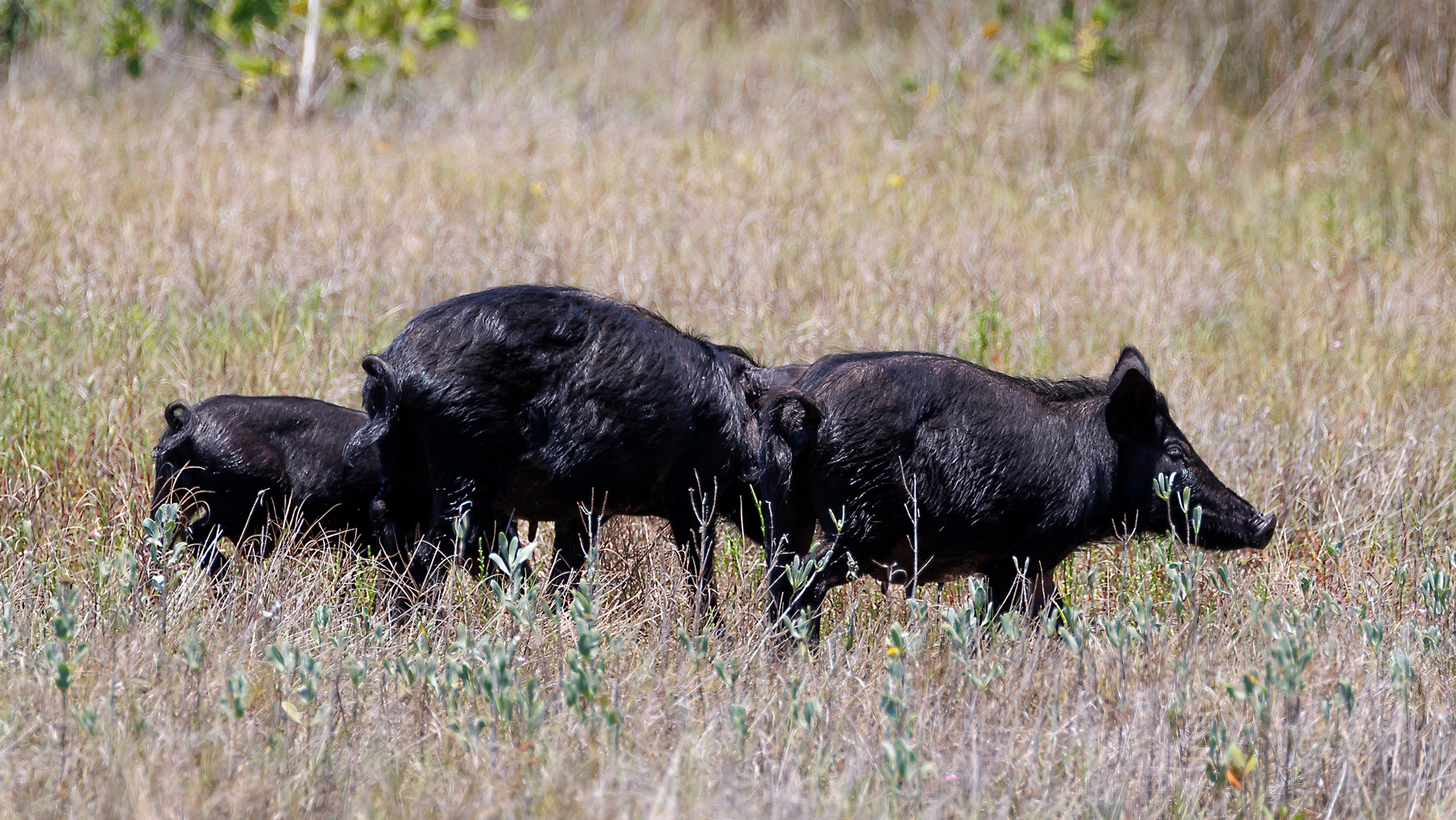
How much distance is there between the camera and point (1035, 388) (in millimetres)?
4199

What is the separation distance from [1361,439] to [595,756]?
401 centimetres

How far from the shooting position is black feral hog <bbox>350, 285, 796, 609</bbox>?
13.4 feet

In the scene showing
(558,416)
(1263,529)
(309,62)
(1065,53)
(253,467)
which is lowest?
(253,467)

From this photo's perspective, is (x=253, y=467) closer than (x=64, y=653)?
No

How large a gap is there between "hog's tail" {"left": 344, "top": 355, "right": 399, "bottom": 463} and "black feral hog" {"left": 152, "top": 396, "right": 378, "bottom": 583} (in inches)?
16.4

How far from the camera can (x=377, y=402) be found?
4.29 meters

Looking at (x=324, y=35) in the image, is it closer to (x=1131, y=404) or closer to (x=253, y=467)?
(x=253, y=467)

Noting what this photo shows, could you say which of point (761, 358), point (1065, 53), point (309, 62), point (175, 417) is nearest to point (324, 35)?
point (309, 62)

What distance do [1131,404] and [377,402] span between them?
2216mm

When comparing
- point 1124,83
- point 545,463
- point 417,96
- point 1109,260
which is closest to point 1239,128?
point 1124,83

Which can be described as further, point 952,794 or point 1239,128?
point 1239,128

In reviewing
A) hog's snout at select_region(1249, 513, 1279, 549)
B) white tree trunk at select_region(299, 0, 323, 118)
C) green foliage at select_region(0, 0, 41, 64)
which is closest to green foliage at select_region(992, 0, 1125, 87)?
white tree trunk at select_region(299, 0, 323, 118)

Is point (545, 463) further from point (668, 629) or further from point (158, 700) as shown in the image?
point (158, 700)

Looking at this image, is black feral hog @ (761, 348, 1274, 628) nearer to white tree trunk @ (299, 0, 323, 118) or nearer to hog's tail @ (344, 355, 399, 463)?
hog's tail @ (344, 355, 399, 463)
